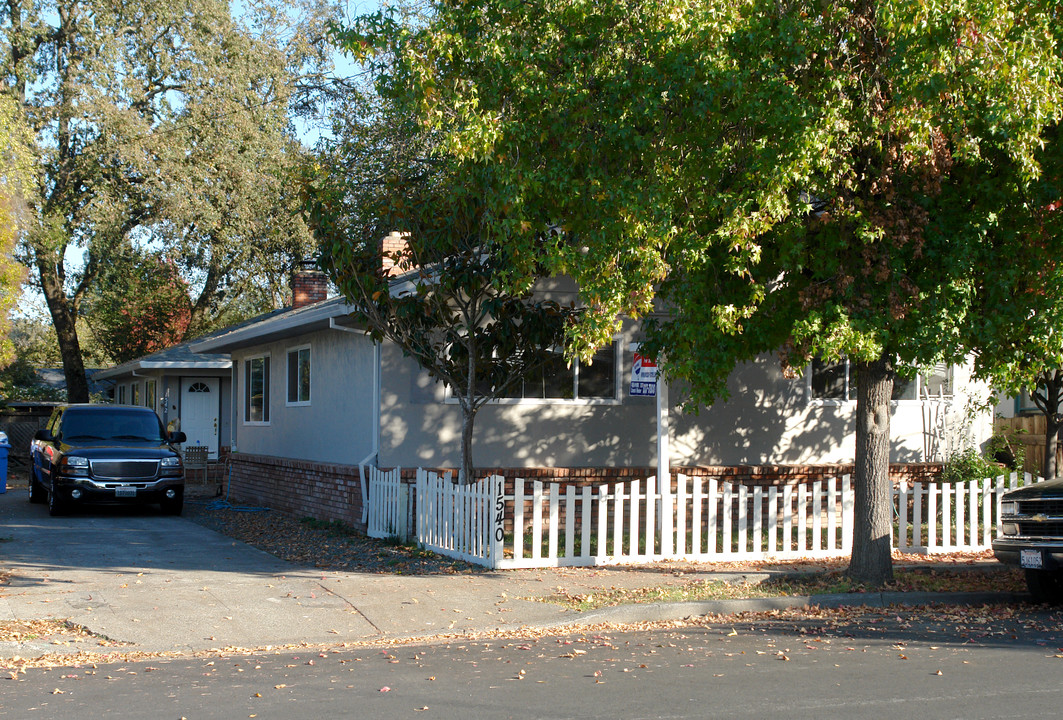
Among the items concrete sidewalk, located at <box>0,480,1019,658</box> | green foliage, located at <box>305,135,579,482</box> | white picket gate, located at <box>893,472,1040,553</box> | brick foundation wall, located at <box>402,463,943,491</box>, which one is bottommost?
concrete sidewalk, located at <box>0,480,1019,658</box>

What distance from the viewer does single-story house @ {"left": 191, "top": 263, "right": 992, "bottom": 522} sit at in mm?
14094

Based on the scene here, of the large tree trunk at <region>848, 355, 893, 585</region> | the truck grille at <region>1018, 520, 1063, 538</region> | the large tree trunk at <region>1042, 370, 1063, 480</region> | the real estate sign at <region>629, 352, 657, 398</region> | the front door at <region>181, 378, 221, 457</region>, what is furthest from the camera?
the front door at <region>181, 378, 221, 457</region>

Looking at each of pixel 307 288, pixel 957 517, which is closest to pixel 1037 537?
pixel 957 517

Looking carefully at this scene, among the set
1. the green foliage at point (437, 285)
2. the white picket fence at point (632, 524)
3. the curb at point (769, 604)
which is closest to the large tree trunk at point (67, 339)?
the white picket fence at point (632, 524)

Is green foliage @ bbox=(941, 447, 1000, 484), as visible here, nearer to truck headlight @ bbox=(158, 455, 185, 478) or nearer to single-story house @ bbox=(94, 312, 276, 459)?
truck headlight @ bbox=(158, 455, 185, 478)

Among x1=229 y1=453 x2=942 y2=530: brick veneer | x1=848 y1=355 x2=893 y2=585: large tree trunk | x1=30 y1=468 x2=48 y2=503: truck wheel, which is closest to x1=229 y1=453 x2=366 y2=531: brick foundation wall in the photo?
→ x1=229 y1=453 x2=942 y2=530: brick veneer

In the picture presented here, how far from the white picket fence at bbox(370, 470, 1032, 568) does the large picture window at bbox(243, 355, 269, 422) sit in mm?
6509

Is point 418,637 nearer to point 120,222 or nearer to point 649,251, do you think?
point 649,251

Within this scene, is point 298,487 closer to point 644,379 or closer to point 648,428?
point 648,428

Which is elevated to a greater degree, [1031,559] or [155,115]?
[155,115]

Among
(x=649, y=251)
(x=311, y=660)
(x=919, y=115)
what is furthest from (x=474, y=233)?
(x=311, y=660)

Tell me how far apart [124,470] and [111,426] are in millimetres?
1506

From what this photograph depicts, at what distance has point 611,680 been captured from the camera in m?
6.96

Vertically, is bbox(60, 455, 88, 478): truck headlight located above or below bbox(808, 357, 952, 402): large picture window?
below
